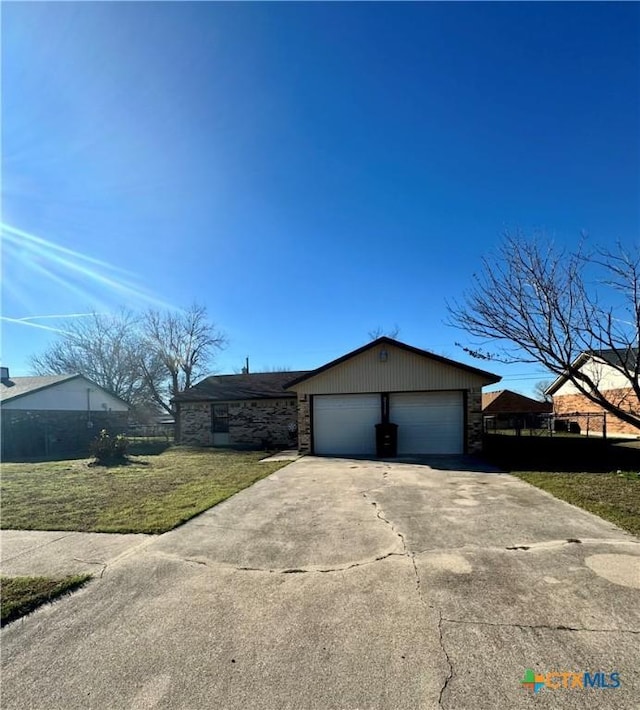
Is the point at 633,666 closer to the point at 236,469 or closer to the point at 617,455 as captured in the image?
the point at 236,469

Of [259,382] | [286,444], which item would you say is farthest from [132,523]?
[259,382]

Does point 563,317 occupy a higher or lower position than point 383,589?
higher

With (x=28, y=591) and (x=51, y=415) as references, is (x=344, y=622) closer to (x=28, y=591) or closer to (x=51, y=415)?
(x=28, y=591)

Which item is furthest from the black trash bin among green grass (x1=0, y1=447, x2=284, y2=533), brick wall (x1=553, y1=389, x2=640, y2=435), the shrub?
→ brick wall (x1=553, y1=389, x2=640, y2=435)

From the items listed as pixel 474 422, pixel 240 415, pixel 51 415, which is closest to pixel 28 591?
pixel 474 422

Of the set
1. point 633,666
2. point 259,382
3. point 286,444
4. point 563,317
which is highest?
point 563,317

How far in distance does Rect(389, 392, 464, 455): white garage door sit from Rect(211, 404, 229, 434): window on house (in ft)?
31.5

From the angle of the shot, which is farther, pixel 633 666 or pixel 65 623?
pixel 65 623

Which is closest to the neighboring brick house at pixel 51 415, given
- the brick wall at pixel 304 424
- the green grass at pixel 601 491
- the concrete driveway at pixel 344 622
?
the brick wall at pixel 304 424

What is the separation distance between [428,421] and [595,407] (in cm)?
1827

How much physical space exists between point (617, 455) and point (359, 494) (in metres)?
10.0

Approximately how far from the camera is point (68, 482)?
9.73 m

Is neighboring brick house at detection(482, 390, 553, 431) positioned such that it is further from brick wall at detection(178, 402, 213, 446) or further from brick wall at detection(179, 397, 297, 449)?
brick wall at detection(178, 402, 213, 446)

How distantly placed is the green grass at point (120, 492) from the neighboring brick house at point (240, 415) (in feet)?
20.0
